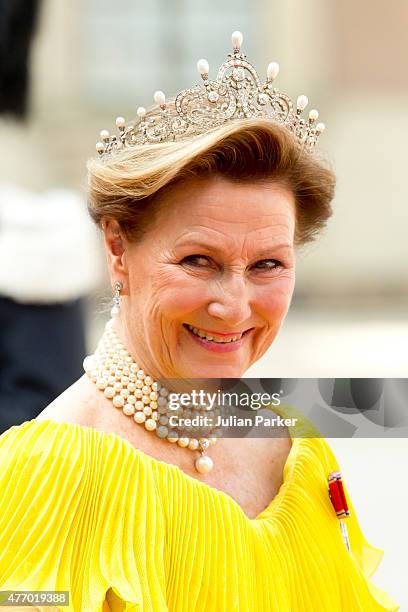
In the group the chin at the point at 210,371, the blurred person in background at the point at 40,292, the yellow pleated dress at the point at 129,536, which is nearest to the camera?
the yellow pleated dress at the point at 129,536

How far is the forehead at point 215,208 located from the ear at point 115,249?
6 cm

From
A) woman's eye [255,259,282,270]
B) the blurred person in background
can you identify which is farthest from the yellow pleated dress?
the blurred person in background

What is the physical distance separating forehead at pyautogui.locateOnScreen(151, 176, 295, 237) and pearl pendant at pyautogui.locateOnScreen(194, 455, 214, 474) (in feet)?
0.82

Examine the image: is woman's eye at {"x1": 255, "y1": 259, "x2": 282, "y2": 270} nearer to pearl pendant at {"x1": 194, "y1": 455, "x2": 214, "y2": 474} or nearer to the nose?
the nose

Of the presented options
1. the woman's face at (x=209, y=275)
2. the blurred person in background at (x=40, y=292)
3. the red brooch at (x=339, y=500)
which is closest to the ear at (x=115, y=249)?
the woman's face at (x=209, y=275)

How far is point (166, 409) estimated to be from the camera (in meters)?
1.10

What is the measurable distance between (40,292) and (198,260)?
93 cm

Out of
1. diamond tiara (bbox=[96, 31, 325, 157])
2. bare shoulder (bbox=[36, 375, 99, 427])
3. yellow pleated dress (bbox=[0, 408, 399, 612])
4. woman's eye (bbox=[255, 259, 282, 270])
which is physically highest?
diamond tiara (bbox=[96, 31, 325, 157])

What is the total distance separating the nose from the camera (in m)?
1.05

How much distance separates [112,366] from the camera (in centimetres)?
111

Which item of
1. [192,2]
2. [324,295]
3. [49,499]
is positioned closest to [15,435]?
[49,499]

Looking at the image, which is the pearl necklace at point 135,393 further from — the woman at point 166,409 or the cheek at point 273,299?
the cheek at point 273,299

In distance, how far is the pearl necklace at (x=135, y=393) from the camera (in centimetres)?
109

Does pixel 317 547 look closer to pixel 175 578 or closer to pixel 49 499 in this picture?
pixel 175 578
